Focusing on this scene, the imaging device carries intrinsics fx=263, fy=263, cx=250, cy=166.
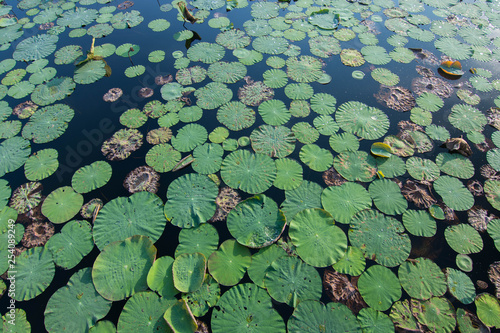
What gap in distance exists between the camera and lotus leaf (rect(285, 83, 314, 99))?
5523 millimetres

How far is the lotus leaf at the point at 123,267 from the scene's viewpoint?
3.34m

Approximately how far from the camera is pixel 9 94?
5.67m

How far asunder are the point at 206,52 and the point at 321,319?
19.9ft

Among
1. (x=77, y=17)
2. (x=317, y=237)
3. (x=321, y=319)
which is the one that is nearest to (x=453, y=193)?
(x=317, y=237)

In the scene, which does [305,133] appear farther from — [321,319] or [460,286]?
[460,286]

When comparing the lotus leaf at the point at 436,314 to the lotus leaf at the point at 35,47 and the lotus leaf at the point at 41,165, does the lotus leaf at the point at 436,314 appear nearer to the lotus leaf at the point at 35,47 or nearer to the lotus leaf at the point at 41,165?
the lotus leaf at the point at 41,165

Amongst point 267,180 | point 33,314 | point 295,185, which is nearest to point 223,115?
point 267,180

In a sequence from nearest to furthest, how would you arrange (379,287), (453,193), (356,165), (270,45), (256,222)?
(379,287)
(256,222)
(453,193)
(356,165)
(270,45)

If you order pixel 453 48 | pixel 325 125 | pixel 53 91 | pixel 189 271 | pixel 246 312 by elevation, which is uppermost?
pixel 453 48

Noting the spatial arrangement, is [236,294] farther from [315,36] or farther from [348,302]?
[315,36]

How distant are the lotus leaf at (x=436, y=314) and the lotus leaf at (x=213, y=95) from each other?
181 inches

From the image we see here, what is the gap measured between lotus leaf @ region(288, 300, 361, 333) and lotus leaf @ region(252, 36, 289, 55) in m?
5.62

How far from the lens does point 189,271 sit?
3387mm

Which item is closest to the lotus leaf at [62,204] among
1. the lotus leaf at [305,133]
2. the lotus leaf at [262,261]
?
the lotus leaf at [262,261]
